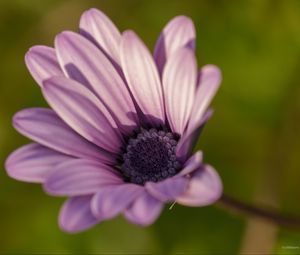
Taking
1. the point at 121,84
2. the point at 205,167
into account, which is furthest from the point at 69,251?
the point at 205,167

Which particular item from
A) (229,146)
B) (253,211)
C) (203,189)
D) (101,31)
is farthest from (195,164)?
(229,146)

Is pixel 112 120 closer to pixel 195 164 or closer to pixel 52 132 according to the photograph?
pixel 52 132

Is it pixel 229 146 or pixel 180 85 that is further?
pixel 229 146

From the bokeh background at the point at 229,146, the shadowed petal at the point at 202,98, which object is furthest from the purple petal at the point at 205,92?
the bokeh background at the point at 229,146

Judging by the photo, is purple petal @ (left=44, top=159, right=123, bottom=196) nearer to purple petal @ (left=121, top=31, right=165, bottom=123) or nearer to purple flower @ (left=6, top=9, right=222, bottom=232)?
purple flower @ (left=6, top=9, right=222, bottom=232)

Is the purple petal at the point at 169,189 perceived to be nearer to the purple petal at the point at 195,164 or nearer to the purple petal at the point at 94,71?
the purple petal at the point at 195,164

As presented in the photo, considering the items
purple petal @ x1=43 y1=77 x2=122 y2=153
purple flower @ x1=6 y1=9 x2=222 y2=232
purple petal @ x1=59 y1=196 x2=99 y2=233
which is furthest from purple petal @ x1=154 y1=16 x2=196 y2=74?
purple petal @ x1=59 y1=196 x2=99 y2=233

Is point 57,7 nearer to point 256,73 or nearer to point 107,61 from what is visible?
point 256,73
